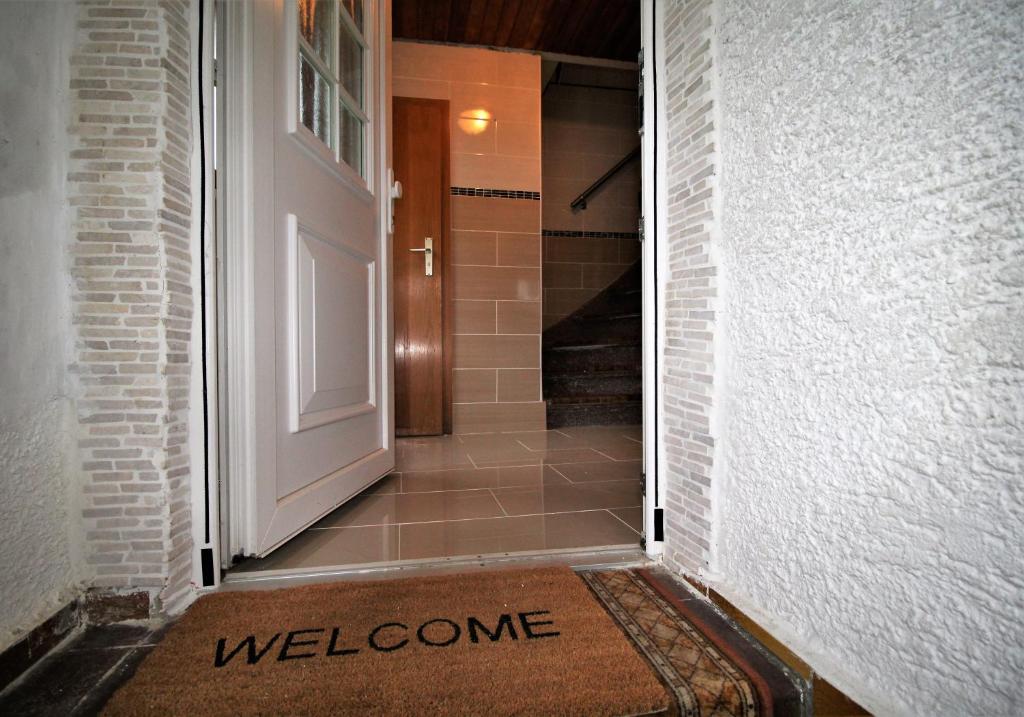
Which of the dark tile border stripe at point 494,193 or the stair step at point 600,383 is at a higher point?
the dark tile border stripe at point 494,193

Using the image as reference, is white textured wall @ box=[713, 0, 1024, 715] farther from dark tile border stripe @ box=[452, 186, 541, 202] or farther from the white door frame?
dark tile border stripe @ box=[452, 186, 541, 202]

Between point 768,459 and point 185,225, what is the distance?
140 cm

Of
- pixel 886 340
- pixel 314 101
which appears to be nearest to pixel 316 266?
pixel 314 101

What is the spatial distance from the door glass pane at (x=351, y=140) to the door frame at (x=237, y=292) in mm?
604

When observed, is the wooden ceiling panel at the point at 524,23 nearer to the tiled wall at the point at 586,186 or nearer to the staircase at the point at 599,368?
the tiled wall at the point at 586,186

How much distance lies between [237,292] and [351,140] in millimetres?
997

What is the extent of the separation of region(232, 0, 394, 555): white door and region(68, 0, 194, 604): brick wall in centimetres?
26

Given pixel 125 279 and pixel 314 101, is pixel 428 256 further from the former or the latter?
pixel 125 279

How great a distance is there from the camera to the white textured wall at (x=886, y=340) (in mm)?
738

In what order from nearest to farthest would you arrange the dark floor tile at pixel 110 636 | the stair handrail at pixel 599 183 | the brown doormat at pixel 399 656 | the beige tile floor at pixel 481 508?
the brown doormat at pixel 399 656 → the dark floor tile at pixel 110 636 → the beige tile floor at pixel 481 508 → the stair handrail at pixel 599 183

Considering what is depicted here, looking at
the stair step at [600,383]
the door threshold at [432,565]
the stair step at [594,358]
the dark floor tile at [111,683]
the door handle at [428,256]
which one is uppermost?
the door handle at [428,256]

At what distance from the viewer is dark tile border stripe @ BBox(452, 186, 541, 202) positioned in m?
3.96

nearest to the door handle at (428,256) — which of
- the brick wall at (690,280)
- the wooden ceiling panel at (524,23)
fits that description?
the wooden ceiling panel at (524,23)

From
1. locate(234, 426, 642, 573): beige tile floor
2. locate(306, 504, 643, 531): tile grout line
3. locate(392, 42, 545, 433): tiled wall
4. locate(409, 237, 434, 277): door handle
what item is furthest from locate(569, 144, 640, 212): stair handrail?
locate(306, 504, 643, 531): tile grout line
